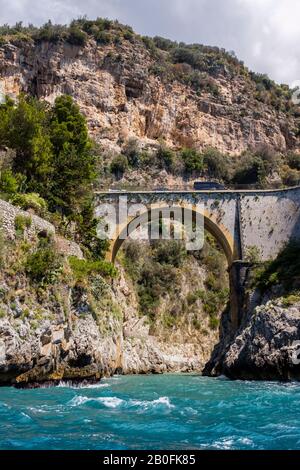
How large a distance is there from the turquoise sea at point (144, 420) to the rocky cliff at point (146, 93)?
114 feet

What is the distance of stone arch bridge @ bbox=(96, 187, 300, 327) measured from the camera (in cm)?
2861

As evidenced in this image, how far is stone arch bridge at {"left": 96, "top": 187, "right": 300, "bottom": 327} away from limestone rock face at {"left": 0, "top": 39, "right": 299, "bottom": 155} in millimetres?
17738

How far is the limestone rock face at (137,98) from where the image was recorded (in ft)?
151

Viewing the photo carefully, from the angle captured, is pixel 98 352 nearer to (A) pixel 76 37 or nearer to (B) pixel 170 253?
(B) pixel 170 253

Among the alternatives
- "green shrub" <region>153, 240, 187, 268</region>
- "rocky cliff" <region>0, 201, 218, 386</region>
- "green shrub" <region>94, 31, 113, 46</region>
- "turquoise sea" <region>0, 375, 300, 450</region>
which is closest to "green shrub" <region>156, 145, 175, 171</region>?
"green shrub" <region>153, 240, 187, 268</region>

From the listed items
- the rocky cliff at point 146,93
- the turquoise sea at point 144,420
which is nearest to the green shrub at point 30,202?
the turquoise sea at point 144,420

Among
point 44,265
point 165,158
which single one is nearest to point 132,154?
point 165,158

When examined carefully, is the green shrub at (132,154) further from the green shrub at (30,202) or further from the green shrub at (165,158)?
the green shrub at (30,202)

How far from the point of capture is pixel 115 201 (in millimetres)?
29672

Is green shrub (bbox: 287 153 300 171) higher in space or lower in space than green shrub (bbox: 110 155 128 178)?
higher

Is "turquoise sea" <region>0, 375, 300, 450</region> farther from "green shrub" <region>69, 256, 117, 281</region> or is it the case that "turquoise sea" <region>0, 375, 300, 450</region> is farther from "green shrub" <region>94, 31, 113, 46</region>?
"green shrub" <region>94, 31, 113, 46</region>

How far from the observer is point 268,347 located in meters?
20.6

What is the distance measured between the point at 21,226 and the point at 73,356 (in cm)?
435

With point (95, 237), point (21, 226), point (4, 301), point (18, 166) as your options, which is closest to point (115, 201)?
point (95, 237)
